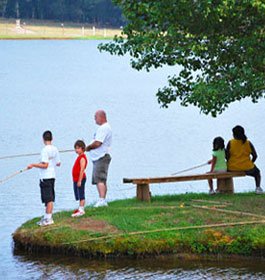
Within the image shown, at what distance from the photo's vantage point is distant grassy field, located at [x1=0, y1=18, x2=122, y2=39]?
122469 mm

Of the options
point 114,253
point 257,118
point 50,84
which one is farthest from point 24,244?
point 50,84

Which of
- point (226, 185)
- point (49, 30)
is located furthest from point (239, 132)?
point (49, 30)

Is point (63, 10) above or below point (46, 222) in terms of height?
above

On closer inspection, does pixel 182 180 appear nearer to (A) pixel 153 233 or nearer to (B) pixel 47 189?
(A) pixel 153 233

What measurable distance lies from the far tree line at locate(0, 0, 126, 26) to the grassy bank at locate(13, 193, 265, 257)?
4726 inches

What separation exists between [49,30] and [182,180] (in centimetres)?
11904

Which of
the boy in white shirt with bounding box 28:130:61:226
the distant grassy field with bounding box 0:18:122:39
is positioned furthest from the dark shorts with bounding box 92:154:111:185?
the distant grassy field with bounding box 0:18:122:39

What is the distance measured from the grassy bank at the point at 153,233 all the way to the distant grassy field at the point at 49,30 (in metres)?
110

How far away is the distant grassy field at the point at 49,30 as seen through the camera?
122 metres

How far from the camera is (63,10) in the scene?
5295 inches

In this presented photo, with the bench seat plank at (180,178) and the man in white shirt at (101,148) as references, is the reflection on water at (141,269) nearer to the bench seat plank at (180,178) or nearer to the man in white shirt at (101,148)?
the man in white shirt at (101,148)

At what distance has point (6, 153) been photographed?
82.2ft

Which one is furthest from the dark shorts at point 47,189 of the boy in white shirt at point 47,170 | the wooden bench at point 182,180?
the wooden bench at point 182,180

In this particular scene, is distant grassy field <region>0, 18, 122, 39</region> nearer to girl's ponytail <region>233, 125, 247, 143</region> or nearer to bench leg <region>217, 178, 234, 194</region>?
bench leg <region>217, 178, 234, 194</region>
